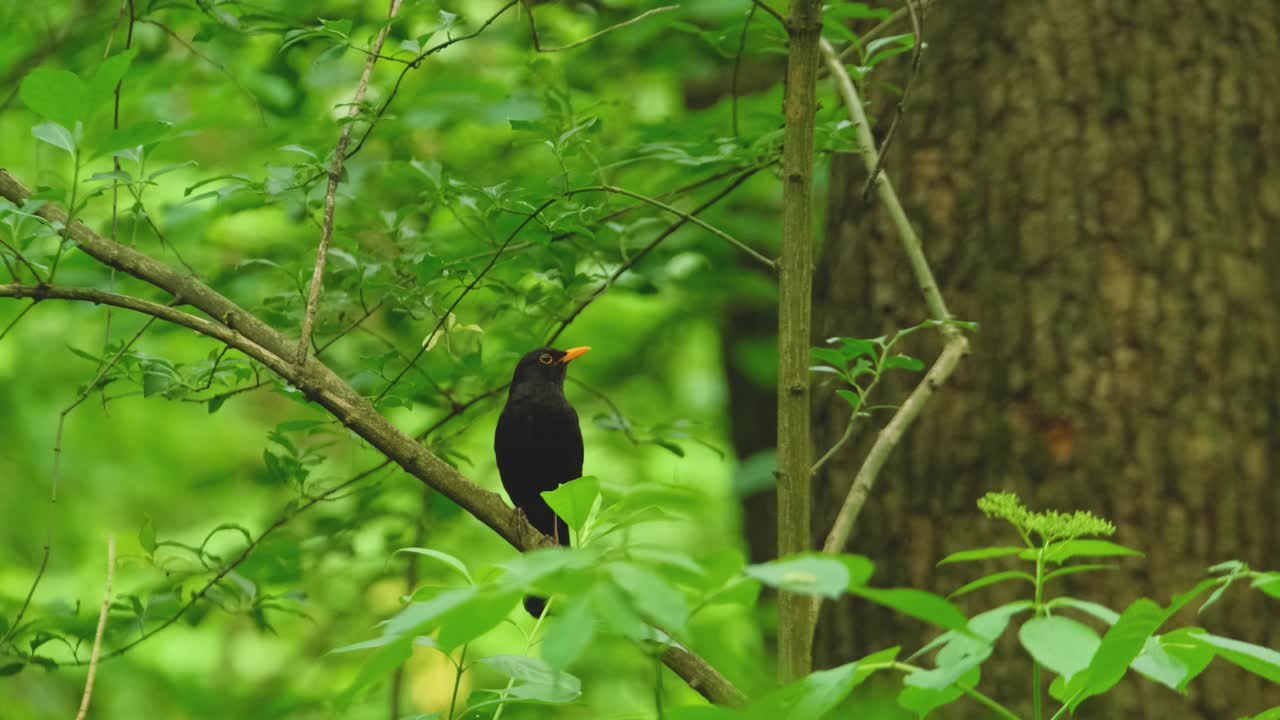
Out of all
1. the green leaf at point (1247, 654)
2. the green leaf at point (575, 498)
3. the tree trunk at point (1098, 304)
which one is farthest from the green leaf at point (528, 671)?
the tree trunk at point (1098, 304)

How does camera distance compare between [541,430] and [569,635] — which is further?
[541,430]

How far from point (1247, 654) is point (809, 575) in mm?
614

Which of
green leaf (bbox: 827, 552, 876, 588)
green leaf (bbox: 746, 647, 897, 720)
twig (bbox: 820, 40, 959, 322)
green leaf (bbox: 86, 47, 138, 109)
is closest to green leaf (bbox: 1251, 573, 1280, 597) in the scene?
green leaf (bbox: 746, 647, 897, 720)

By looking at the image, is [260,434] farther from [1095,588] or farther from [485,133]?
[1095,588]

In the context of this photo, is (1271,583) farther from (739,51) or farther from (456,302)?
(739,51)

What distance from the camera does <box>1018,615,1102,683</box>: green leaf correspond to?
3.53ft

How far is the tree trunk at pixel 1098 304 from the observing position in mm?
2994

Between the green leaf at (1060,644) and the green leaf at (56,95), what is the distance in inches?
48.7

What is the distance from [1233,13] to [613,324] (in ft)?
12.2

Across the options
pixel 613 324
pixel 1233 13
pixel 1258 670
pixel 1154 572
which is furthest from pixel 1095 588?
pixel 613 324

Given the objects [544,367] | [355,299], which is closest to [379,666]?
[355,299]

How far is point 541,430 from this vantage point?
3.77 metres

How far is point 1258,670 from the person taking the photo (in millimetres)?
1229

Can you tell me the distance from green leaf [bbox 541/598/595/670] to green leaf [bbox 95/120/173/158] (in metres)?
1.03
